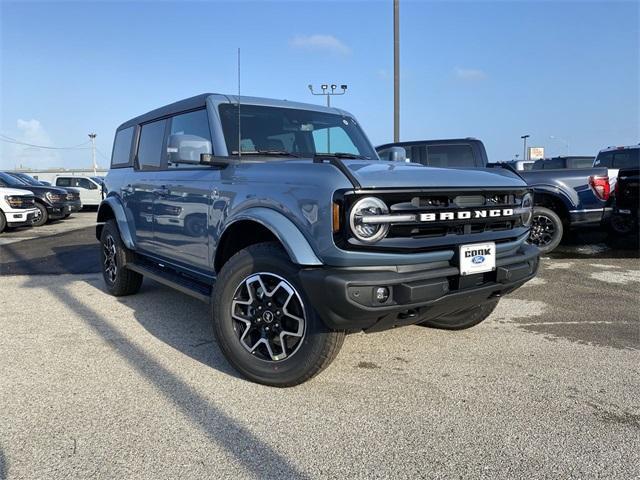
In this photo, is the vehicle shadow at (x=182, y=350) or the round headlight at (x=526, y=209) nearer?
the vehicle shadow at (x=182, y=350)

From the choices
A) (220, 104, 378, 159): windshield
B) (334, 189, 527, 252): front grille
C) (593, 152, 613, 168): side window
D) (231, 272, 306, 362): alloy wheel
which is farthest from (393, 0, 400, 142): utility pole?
(231, 272, 306, 362): alloy wheel

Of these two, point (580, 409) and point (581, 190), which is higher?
point (581, 190)

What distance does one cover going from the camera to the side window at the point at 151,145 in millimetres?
4867

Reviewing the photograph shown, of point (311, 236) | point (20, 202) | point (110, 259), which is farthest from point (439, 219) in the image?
point (20, 202)

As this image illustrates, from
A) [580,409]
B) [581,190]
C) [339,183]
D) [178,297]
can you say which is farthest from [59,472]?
[581,190]

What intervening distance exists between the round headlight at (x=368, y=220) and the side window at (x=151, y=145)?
282 cm

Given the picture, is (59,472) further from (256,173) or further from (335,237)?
(256,173)

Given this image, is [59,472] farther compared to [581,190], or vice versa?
[581,190]

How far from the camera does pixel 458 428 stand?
261cm

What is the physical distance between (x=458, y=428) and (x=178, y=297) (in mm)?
3840

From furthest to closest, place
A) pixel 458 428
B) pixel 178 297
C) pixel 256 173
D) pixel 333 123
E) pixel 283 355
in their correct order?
pixel 178 297
pixel 333 123
pixel 256 173
pixel 283 355
pixel 458 428

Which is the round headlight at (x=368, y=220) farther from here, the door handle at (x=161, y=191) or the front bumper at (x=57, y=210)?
the front bumper at (x=57, y=210)

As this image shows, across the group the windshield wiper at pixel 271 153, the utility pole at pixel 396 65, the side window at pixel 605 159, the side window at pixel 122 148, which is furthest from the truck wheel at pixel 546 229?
the utility pole at pixel 396 65

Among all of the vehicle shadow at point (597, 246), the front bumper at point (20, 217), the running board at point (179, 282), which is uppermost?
the front bumper at point (20, 217)
